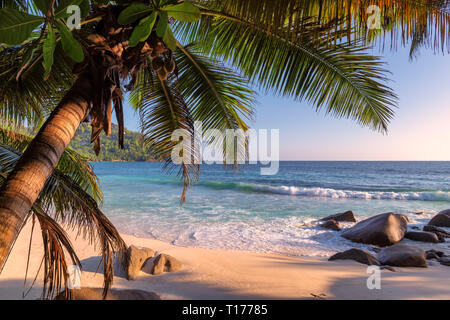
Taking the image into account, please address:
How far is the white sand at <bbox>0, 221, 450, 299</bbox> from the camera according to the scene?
3723 millimetres

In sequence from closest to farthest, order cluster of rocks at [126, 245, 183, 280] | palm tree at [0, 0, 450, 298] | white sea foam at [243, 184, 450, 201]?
palm tree at [0, 0, 450, 298], cluster of rocks at [126, 245, 183, 280], white sea foam at [243, 184, 450, 201]

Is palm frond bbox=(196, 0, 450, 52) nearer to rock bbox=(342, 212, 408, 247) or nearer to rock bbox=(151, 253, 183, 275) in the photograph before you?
rock bbox=(151, 253, 183, 275)

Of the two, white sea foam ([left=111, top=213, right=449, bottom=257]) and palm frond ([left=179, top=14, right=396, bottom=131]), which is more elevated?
palm frond ([left=179, top=14, right=396, bottom=131])

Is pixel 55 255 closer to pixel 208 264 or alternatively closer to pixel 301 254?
pixel 208 264

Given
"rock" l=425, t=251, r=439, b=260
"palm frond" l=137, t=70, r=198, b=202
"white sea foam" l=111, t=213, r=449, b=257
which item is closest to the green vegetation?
"palm frond" l=137, t=70, r=198, b=202

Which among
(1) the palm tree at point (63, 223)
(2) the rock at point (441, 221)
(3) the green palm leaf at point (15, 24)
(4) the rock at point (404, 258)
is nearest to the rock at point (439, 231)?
(2) the rock at point (441, 221)

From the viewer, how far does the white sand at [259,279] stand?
147 inches

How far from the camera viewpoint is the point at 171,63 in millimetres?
2072

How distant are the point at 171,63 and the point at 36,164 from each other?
4.22ft

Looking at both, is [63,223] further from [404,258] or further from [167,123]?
[404,258]

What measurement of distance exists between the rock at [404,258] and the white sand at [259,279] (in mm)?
160

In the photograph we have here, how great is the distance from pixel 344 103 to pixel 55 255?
10.0 ft

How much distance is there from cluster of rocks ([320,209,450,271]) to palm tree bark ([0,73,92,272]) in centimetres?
620
